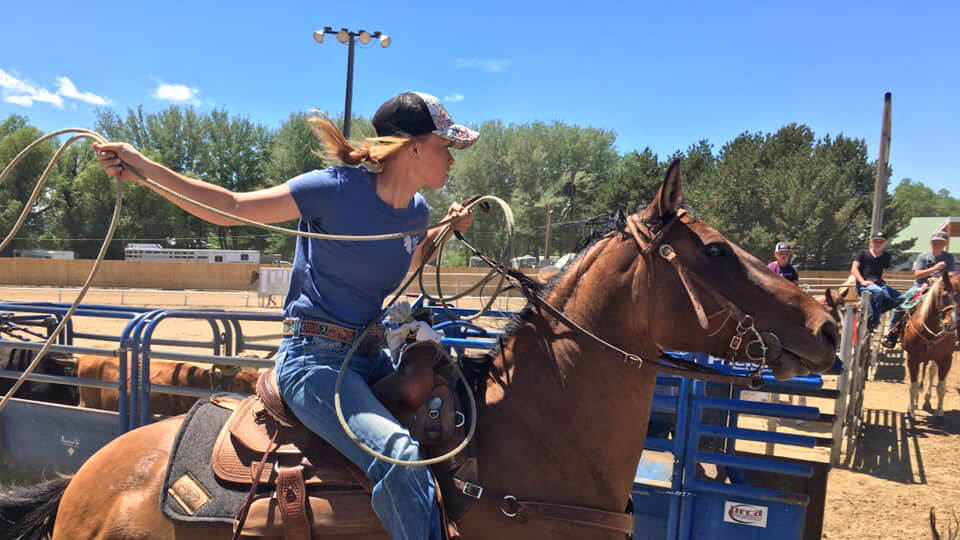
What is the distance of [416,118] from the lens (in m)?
2.27

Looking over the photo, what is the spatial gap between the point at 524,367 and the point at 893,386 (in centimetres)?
1334

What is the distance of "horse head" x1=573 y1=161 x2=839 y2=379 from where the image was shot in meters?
2.16

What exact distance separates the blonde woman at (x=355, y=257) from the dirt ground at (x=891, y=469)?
2744mm

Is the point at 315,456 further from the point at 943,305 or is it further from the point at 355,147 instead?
the point at 943,305

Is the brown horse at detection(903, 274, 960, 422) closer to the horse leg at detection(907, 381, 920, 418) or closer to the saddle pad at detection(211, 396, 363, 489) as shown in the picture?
the horse leg at detection(907, 381, 920, 418)

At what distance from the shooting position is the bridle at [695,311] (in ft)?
7.14

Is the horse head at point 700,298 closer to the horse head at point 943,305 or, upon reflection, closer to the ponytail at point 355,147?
the ponytail at point 355,147

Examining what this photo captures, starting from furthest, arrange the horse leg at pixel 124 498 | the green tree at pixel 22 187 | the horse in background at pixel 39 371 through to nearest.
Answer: the green tree at pixel 22 187
the horse in background at pixel 39 371
the horse leg at pixel 124 498

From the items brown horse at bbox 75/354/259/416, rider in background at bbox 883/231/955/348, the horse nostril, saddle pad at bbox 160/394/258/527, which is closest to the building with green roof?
rider in background at bbox 883/231/955/348

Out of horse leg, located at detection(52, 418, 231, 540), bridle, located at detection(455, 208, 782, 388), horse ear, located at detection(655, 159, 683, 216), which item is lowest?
horse leg, located at detection(52, 418, 231, 540)

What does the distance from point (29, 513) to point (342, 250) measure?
1.94 metres

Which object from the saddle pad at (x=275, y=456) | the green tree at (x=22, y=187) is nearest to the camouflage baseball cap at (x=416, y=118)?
the saddle pad at (x=275, y=456)

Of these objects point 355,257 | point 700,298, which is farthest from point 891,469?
point 355,257

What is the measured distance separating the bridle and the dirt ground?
2615mm
